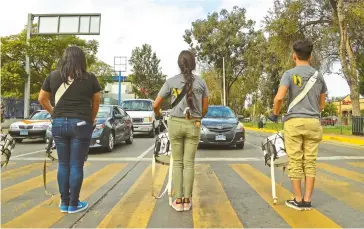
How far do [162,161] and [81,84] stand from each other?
57.1 inches

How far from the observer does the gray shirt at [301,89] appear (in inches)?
168

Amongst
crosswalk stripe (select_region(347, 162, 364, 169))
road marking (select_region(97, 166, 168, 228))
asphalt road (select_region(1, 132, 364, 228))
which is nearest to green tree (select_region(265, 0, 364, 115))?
crosswalk stripe (select_region(347, 162, 364, 169))

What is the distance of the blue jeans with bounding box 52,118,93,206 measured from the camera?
4.05 meters

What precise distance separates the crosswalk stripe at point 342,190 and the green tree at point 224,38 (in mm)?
39424

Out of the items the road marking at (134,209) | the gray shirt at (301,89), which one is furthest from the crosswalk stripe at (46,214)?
the gray shirt at (301,89)

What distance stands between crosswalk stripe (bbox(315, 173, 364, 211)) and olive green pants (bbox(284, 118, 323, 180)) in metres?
0.80

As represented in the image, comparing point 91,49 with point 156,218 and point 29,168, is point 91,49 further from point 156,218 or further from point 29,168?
point 156,218

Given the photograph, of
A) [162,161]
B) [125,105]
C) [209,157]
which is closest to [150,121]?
[125,105]

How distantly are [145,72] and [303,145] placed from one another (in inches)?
2965

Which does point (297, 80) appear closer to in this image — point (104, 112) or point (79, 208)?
point (79, 208)

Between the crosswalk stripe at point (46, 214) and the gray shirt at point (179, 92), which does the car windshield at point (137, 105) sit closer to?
the crosswalk stripe at point (46, 214)

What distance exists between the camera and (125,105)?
18859 millimetres

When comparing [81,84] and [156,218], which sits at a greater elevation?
[81,84]

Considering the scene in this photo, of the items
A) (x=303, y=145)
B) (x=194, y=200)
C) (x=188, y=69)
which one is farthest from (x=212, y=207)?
(x=188, y=69)
